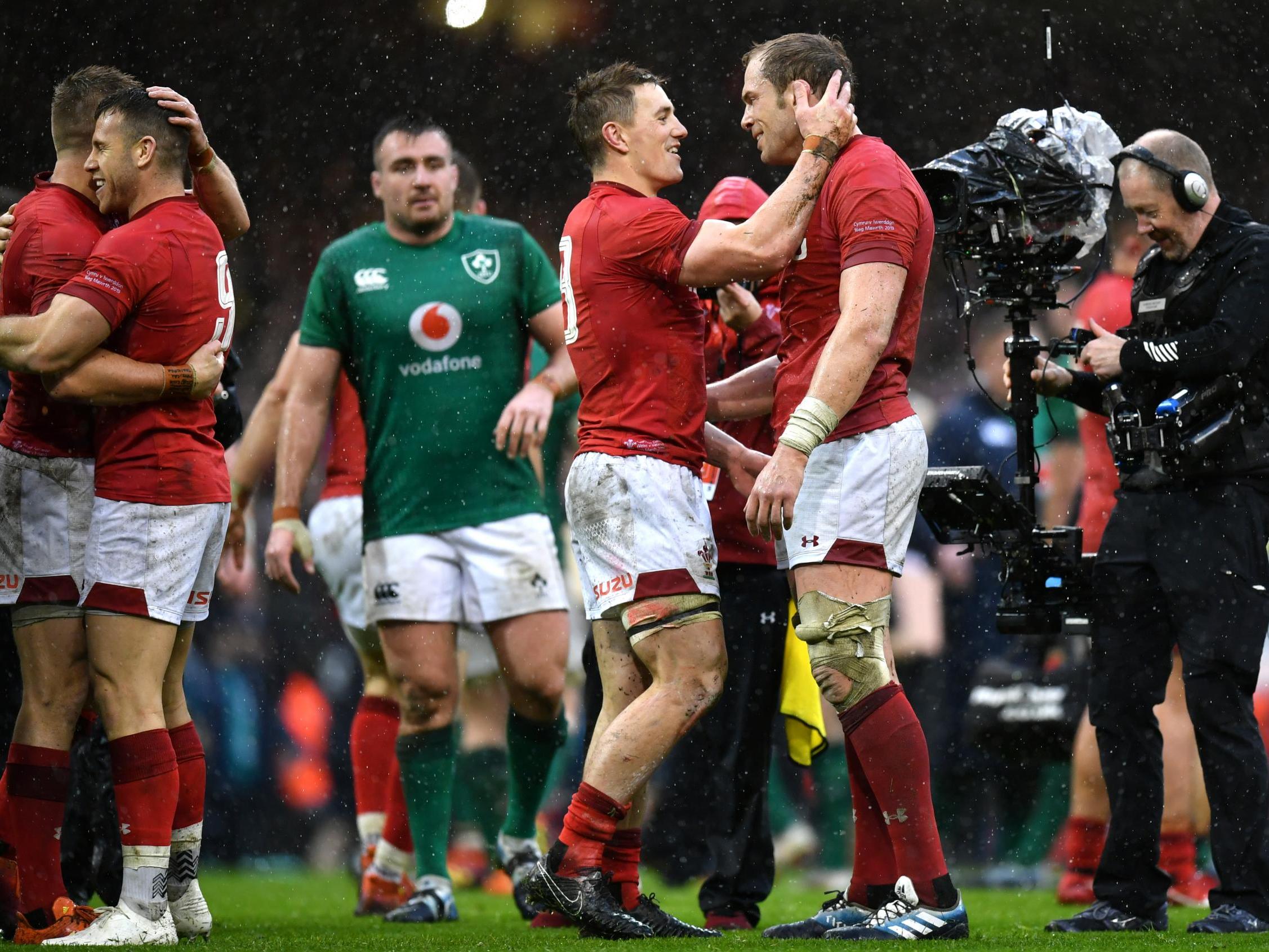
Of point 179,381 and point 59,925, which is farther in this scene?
point 179,381

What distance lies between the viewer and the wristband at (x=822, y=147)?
3.94 meters

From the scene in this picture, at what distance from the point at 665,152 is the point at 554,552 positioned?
1.79 m

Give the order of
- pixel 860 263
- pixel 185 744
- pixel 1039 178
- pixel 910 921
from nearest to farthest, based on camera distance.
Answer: pixel 910 921 < pixel 860 263 < pixel 185 744 < pixel 1039 178

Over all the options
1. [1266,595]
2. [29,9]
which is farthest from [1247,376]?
[29,9]

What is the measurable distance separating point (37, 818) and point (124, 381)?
1.12 meters

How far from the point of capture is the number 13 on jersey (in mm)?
4270

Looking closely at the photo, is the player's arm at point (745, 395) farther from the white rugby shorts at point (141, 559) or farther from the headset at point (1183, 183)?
the white rugby shorts at point (141, 559)

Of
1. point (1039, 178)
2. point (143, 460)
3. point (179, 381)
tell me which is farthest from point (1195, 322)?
point (143, 460)

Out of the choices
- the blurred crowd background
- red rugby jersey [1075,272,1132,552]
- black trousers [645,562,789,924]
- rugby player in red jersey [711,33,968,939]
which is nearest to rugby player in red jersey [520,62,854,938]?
rugby player in red jersey [711,33,968,939]

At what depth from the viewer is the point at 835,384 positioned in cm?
373

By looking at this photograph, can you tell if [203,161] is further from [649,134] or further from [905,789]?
[905,789]

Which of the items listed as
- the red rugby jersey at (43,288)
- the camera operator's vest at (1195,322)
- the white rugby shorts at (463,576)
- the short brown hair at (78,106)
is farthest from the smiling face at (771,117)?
the white rugby shorts at (463,576)

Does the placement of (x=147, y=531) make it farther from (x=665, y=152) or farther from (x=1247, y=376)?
(x=1247, y=376)

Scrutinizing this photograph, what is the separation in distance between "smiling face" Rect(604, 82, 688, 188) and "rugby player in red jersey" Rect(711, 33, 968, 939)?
29 cm
